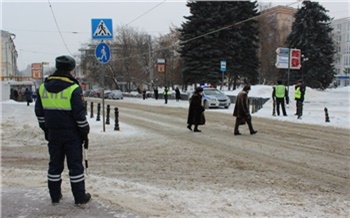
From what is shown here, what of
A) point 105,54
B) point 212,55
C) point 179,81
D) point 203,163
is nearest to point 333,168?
point 203,163

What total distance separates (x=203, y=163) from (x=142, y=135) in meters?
4.72

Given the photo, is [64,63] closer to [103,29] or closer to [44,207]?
[44,207]

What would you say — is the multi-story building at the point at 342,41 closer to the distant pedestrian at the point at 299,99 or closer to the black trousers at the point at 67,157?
the distant pedestrian at the point at 299,99

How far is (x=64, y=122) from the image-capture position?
14.7ft

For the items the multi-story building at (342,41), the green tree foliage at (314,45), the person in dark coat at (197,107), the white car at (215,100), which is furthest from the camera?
the multi-story building at (342,41)

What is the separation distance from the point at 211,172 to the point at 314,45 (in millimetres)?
46581

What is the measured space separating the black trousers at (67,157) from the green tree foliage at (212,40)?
40757mm

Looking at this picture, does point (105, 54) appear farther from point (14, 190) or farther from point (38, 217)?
point (38, 217)

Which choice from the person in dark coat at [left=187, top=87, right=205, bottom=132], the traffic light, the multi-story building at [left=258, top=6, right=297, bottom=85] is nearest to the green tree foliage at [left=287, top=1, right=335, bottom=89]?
the multi-story building at [left=258, top=6, right=297, bottom=85]

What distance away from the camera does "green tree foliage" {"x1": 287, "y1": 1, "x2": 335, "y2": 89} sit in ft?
157

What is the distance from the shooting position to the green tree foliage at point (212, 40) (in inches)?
1783

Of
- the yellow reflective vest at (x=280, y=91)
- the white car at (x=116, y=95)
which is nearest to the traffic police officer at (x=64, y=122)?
the yellow reflective vest at (x=280, y=91)

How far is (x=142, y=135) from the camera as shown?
1205 centimetres

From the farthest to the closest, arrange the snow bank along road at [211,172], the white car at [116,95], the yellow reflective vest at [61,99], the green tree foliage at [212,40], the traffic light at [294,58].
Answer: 1. the white car at [116,95]
2. the green tree foliage at [212,40]
3. the traffic light at [294,58]
4. the snow bank along road at [211,172]
5. the yellow reflective vest at [61,99]
